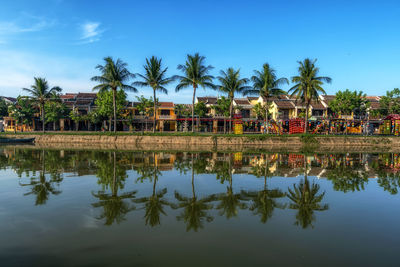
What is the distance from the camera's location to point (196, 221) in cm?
643

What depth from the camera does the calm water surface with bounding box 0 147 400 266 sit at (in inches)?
185

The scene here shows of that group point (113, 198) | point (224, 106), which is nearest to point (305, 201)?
point (113, 198)

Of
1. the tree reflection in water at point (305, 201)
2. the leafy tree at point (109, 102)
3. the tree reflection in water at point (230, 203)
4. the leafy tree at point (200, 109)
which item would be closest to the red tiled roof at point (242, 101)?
the leafy tree at point (200, 109)

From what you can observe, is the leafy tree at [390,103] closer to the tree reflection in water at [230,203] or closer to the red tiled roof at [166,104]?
the red tiled roof at [166,104]

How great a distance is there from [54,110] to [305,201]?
151 feet

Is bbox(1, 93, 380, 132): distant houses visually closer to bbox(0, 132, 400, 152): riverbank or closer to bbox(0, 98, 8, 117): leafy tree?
bbox(0, 98, 8, 117): leafy tree

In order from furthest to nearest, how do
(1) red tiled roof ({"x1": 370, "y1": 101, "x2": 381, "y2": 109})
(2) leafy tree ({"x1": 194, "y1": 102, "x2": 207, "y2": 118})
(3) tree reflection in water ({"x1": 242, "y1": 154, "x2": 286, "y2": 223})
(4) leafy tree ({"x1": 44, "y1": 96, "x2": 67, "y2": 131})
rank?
(1) red tiled roof ({"x1": 370, "y1": 101, "x2": 381, "y2": 109})
(2) leafy tree ({"x1": 194, "y1": 102, "x2": 207, "y2": 118})
(4) leafy tree ({"x1": 44, "y1": 96, "x2": 67, "y2": 131})
(3) tree reflection in water ({"x1": 242, "y1": 154, "x2": 286, "y2": 223})

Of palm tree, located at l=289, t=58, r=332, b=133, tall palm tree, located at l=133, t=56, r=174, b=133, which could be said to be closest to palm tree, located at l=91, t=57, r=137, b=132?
tall palm tree, located at l=133, t=56, r=174, b=133

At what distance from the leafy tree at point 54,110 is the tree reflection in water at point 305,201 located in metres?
44.0

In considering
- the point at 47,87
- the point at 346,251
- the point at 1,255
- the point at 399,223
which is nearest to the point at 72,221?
the point at 1,255

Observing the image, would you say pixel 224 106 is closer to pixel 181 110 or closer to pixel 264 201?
pixel 181 110

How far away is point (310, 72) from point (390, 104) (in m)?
24.1

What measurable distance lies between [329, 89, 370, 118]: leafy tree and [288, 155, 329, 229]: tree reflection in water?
1619 inches

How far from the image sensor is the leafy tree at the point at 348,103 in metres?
45.5
